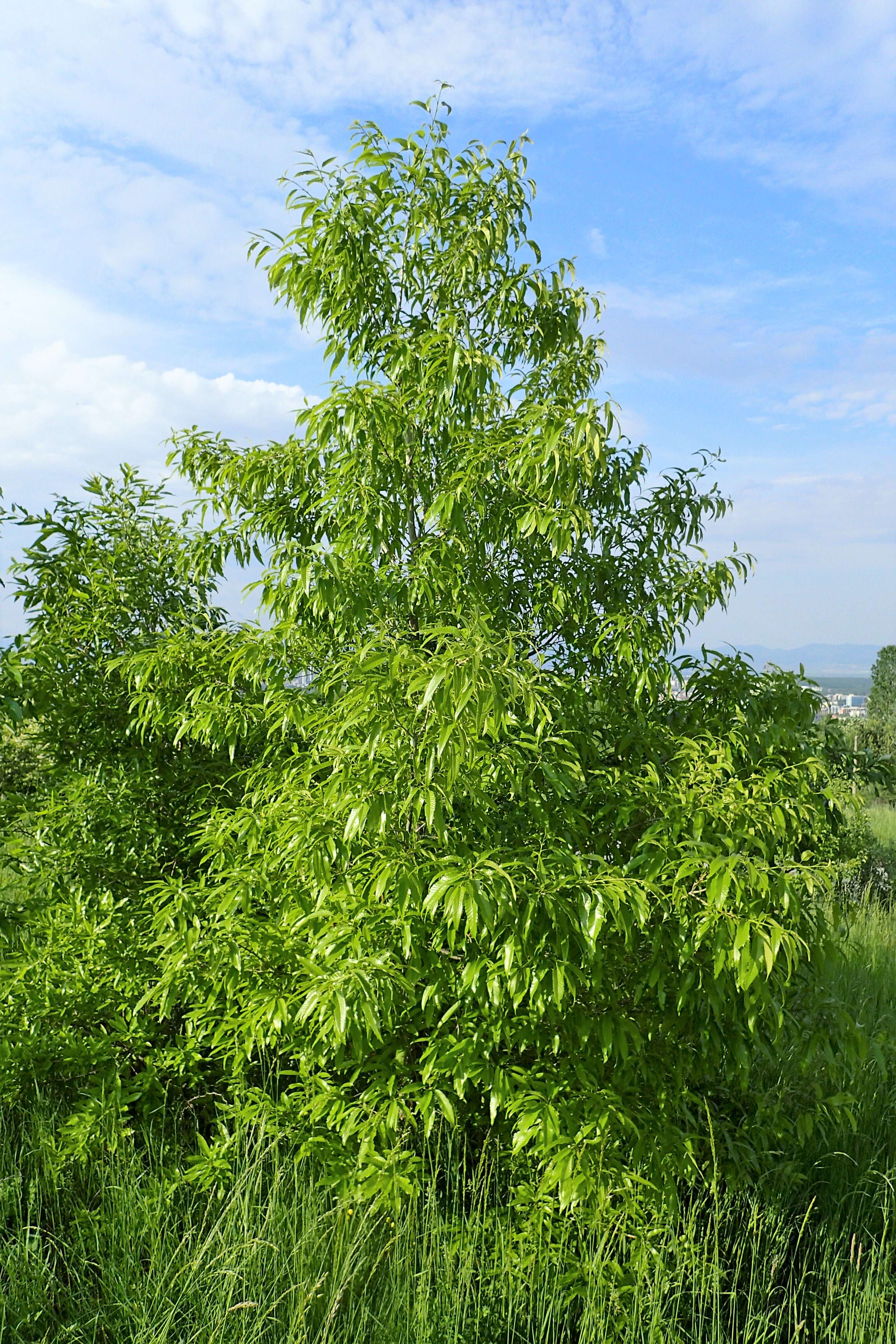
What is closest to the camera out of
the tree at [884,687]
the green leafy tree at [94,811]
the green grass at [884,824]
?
the green leafy tree at [94,811]

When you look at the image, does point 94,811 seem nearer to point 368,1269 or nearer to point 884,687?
point 368,1269

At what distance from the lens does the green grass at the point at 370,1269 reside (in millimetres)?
2717

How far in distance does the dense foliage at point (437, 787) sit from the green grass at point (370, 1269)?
24 centimetres

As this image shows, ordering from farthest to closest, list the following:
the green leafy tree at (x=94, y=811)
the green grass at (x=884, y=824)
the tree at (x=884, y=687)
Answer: the tree at (x=884, y=687), the green grass at (x=884, y=824), the green leafy tree at (x=94, y=811)

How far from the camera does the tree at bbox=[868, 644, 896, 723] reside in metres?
24.5

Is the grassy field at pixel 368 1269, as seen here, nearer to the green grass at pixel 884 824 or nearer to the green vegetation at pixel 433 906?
the green vegetation at pixel 433 906

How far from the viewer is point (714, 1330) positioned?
283 centimetres

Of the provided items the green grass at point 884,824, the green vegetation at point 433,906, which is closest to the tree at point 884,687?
the green grass at point 884,824

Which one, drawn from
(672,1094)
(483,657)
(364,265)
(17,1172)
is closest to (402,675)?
(483,657)

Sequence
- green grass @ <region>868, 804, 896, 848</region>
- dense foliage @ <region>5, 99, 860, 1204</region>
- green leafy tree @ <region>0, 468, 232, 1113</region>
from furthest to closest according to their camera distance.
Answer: green grass @ <region>868, 804, 896, 848</region> < green leafy tree @ <region>0, 468, 232, 1113</region> < dense foliage @ <region>5, 99, 860, 1204</region>

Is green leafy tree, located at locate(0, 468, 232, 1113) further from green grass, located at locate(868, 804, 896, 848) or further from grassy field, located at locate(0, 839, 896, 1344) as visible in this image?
green grass, located at locate(868, 804, 896, 848)

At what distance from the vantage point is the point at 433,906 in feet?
7.35

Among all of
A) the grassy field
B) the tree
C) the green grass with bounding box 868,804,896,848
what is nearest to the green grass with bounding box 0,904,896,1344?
the grassy field

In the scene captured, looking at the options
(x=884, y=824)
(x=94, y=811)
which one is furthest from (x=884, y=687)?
(x=94, y=811)
